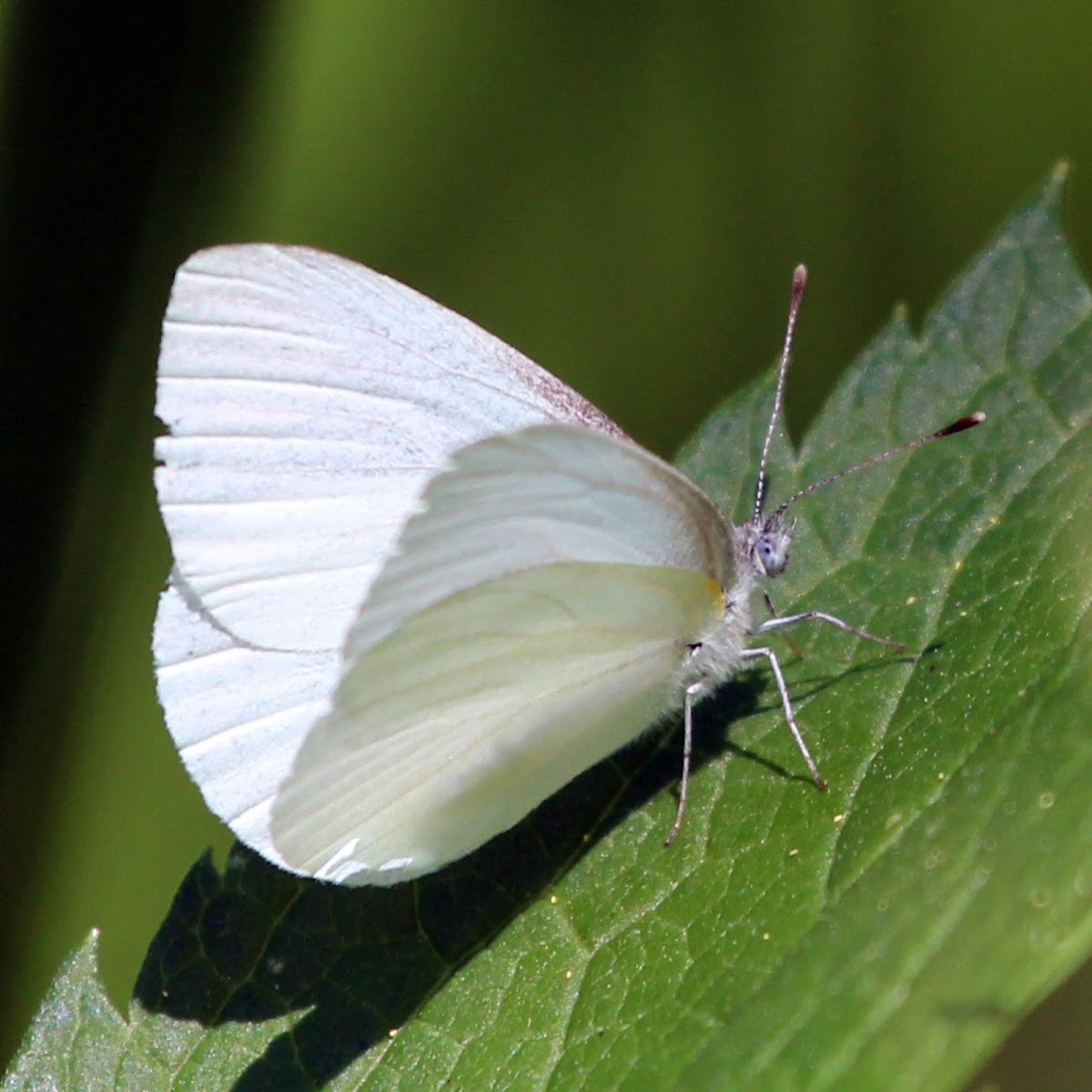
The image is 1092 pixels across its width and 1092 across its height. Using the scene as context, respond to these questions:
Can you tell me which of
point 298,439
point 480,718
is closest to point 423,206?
point 298,439

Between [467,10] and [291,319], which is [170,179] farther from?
[291,319]

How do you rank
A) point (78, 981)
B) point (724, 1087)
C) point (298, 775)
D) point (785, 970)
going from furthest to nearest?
point (78, 981) → point (298, 775) → point (785, 970) → point (724, 1087)

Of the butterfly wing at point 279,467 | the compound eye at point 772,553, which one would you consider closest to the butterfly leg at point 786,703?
the compound eye at point 772,553

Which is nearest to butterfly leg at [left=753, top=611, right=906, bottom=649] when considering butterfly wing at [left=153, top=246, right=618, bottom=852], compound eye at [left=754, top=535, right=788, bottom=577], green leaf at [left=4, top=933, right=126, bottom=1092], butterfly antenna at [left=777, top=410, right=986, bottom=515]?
compound eye at [left=754, top=535, right=788, bottom=577]

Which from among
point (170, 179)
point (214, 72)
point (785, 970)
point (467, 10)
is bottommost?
point (785, 970)

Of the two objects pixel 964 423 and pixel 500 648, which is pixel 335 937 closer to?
pixel 500 648

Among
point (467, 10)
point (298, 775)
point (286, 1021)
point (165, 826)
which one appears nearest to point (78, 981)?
point (286, 1021)
